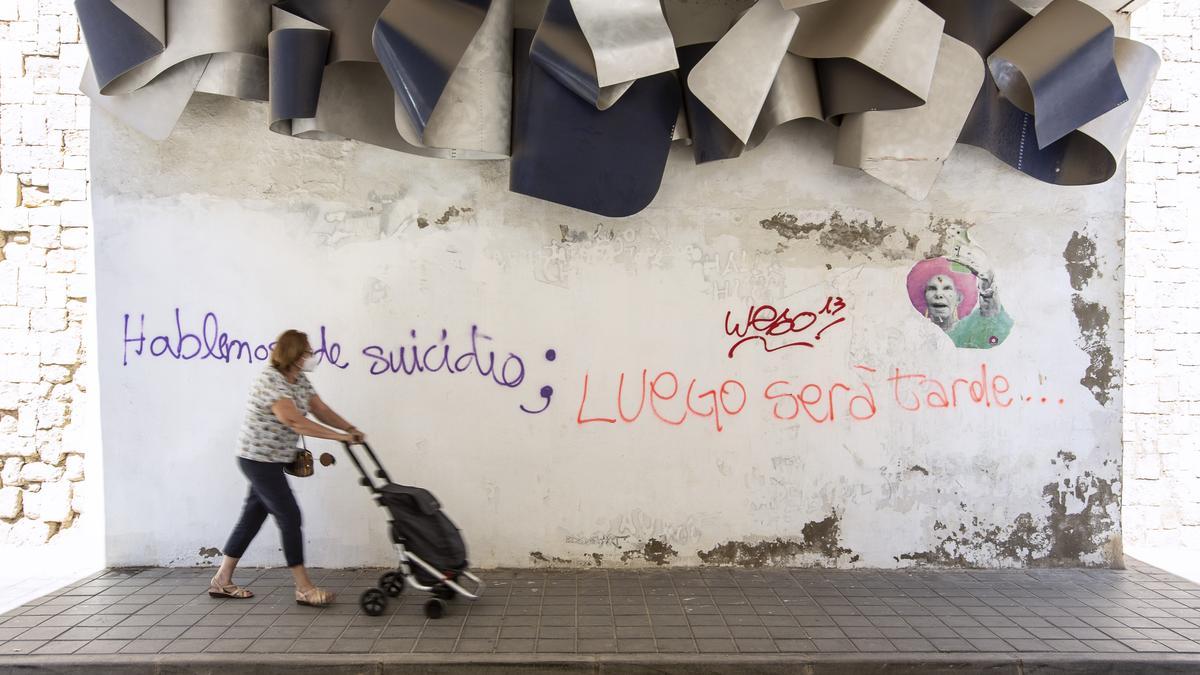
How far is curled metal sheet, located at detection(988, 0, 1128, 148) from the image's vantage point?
5.32 metres

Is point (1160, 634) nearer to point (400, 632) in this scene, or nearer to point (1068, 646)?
point (1068, 646)

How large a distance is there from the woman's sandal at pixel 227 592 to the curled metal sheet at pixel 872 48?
5.18 meters

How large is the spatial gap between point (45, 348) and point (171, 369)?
1.94 m

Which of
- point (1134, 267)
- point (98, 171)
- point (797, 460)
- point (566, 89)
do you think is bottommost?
point (797, 460)

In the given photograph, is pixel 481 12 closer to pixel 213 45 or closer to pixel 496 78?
pixel 496 78

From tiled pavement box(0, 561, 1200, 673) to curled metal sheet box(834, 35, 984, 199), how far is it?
113 inches

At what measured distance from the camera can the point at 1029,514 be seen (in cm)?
598

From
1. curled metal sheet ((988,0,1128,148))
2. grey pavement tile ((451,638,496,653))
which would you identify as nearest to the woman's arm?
grey pavement tile ((451,638,496,653))

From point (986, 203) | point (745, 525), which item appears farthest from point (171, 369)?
point (986, 203)

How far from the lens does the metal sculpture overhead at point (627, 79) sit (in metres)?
5.06

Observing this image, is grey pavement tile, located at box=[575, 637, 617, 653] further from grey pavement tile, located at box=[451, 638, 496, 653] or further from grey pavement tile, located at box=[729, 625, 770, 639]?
grey pavement tile, located at box=[729, 625, 770, 639]

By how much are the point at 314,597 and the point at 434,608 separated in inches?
33.4

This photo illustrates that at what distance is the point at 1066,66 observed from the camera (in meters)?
5.32

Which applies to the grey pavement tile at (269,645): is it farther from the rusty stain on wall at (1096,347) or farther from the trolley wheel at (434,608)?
the rusty stain on wall at (1096,347)
